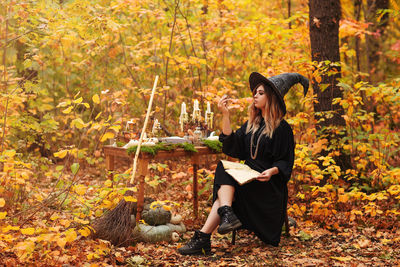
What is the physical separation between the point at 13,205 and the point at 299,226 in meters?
3.22

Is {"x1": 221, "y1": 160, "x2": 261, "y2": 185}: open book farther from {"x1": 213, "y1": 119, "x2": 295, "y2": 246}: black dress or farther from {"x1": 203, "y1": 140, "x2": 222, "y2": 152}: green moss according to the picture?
{"x1": 203, "y1": 140, "x2": 222, "y2": 152}: green moss

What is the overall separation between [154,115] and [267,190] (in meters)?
3.48

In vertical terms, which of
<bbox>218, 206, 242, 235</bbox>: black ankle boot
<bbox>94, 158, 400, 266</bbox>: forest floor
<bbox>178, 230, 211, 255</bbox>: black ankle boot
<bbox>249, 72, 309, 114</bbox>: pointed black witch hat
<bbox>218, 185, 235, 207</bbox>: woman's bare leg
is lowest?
<bbox>94, 158, 400, 266</bbox>: forest floor

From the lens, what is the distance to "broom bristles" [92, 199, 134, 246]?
3.74m

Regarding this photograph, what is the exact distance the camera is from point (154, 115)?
6863mm

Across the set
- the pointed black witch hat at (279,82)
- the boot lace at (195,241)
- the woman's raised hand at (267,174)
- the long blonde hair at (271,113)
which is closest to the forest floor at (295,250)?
the boot lace at (195,241)

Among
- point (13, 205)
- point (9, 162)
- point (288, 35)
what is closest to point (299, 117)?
point (288, 35)

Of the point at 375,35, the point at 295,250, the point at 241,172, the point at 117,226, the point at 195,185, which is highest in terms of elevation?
the point at 375,35

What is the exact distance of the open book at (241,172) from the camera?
355 centimetres

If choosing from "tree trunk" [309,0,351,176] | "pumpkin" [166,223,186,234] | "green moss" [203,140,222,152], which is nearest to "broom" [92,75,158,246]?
"pumpkin" [166,223,186,234]

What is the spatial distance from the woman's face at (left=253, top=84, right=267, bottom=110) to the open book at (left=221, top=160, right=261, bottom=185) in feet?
1.92

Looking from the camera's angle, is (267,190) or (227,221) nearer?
(227,221)

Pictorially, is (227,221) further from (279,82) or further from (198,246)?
(279,82)

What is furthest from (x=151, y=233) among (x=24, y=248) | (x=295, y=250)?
(x=24, y=248)
